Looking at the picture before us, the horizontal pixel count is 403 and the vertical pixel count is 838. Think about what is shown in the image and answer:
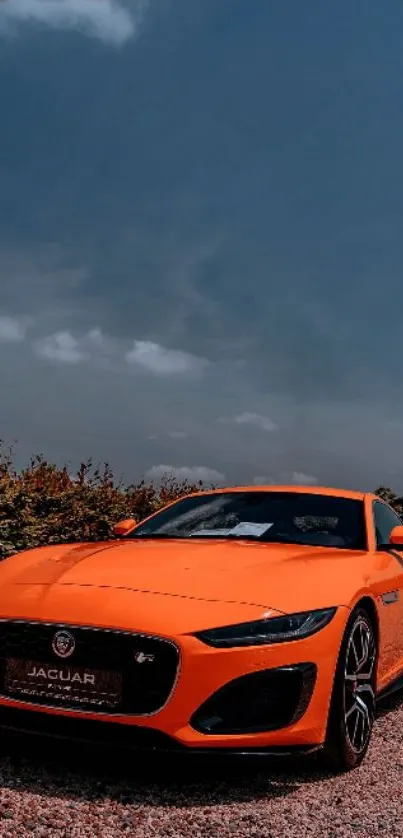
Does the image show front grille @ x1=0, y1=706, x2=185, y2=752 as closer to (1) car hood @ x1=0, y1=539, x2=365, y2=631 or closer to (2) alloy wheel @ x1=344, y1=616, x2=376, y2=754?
(1) car hood @ x1=0, y1=539, x2=365, y2=631

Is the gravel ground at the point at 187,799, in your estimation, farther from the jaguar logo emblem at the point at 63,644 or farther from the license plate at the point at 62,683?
the jaguar logo emblem at the point at 63,644

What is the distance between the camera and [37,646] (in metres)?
3.92

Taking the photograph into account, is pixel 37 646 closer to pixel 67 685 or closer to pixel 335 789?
pixel 67 685

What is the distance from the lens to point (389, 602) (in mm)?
5031

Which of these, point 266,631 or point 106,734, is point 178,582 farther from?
point 106,734

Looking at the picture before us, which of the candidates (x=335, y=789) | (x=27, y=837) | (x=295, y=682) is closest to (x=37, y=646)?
(x=27, y=837)

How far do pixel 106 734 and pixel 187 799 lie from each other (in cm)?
42

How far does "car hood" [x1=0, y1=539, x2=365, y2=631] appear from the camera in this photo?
3.87m

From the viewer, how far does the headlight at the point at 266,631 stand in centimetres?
374

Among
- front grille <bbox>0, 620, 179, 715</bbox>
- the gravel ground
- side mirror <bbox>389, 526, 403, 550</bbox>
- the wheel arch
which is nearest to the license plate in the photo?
Answer: front grille <bbox>0, 620, 179, 715</bbox>

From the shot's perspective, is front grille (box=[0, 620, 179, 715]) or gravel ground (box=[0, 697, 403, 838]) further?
front grille (box=[0, 620, 179, 715])

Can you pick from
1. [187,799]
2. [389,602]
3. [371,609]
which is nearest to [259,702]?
[187,799]

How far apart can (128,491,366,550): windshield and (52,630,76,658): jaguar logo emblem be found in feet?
4.98

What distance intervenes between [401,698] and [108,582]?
303cm
